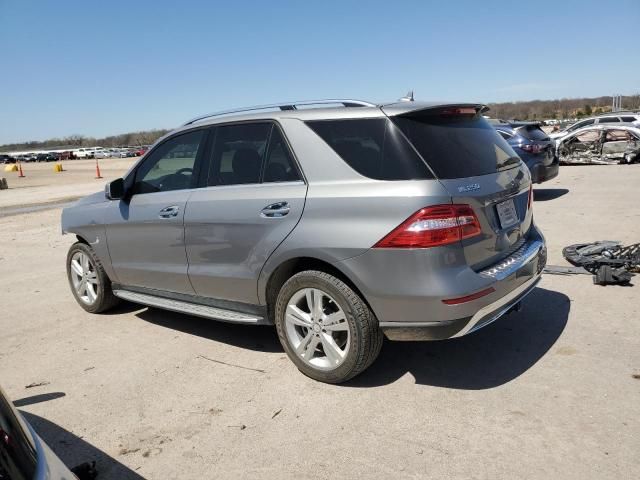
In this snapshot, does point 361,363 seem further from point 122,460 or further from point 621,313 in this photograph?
point 621,313

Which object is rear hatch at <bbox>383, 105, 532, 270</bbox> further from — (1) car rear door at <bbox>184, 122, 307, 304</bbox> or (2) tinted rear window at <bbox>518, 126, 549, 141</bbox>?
(2) tinted rear window at <bbox>518, 126, 549, 141</bbox>

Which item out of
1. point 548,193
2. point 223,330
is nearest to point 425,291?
point 223,330

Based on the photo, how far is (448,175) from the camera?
328 centimetres

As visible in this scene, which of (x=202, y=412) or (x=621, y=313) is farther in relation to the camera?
(x=621, y=313)

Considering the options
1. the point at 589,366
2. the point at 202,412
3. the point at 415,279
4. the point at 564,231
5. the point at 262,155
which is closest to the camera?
the point at 415,279

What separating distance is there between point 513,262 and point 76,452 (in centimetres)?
294

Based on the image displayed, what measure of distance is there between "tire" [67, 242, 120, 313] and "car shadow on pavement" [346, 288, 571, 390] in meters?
2.92

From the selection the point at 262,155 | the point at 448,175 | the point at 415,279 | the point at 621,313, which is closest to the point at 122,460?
the point at 415,279

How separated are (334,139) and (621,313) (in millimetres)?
2981

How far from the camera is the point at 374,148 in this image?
343cm

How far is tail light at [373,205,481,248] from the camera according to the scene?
10.2 feet

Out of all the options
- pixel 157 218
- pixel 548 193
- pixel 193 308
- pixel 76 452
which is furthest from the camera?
pixel 548 193

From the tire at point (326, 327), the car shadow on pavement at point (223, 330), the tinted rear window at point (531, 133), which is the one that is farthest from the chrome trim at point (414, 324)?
the tinted rear window at point (531, 133)

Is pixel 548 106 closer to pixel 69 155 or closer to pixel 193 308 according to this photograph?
pixel 69 155
